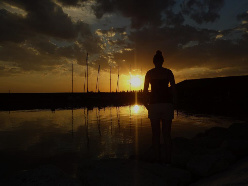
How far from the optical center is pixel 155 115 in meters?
4.41

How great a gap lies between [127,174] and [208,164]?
5.85 feet

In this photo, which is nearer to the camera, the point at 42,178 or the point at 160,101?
the point at 42,178

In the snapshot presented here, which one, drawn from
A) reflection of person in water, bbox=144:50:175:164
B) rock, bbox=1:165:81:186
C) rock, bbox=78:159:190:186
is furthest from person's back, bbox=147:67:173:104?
rock, bbox=1:165:81:186

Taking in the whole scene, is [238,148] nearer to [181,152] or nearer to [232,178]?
[181,152]

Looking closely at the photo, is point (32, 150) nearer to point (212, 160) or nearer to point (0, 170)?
point (0, 170)

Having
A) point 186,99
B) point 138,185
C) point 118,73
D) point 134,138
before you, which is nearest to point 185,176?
point 138,185

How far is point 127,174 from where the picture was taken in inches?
153

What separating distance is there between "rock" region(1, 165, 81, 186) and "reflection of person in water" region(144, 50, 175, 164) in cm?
208

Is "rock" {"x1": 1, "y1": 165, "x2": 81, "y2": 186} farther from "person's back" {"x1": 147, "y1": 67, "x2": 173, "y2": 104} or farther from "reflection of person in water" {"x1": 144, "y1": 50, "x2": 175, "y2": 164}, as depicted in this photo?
"person's back" {"x1": 147, "y1": 67, "x2": 173, "y2": 104}

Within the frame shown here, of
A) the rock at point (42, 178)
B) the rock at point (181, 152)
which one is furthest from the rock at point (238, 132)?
the rock at point (42, 178)

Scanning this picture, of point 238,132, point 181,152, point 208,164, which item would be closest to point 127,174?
point 208,164

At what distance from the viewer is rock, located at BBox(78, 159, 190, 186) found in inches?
142

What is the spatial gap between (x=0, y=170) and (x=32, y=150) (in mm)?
1746

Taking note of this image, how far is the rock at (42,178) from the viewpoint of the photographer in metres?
3.54
